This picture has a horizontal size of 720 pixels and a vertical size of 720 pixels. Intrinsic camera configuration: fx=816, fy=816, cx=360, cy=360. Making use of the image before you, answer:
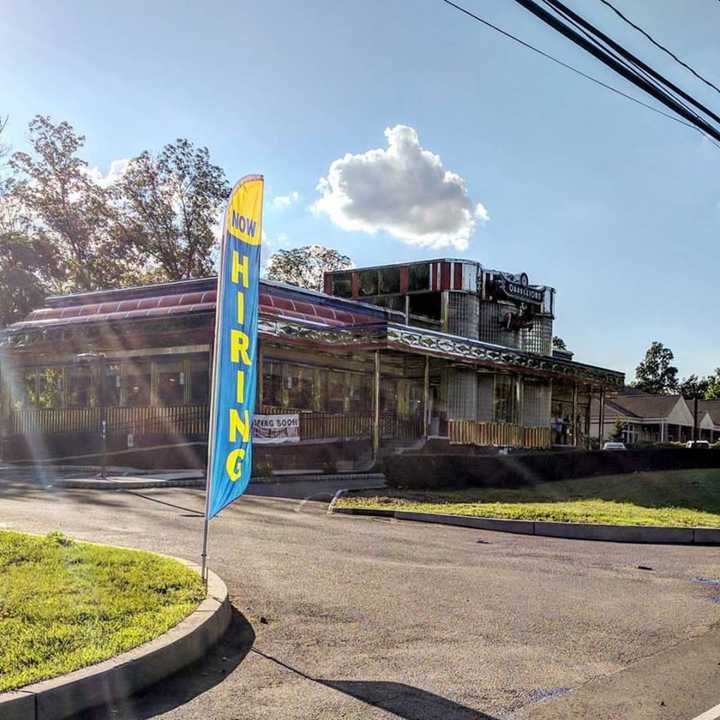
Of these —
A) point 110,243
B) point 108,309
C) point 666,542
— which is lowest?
point 666,542

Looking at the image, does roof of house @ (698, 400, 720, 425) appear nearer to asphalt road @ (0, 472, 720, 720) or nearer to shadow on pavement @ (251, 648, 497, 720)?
asphalt road @ (0, 472, 720, 720)

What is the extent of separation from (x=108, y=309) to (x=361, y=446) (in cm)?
1096

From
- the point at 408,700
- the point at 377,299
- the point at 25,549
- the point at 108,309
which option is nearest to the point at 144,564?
the point at 25,549

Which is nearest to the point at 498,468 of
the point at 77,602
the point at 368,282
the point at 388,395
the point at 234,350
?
the point at 234,350

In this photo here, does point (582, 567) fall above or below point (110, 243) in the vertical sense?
below

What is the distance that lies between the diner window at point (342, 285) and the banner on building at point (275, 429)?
14719 millimetres

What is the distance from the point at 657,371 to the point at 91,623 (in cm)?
13696

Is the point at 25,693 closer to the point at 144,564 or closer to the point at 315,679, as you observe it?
the point at 315,679

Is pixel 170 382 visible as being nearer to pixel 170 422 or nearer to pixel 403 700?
pixel 170 422

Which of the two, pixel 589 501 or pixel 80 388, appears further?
pixel 80 388

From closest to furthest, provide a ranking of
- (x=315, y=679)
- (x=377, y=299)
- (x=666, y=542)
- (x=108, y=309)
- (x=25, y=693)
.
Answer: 1. (x=25, y=693)
2. (x=315, y=679)
3. (x=666, y=542)
4. (x=108, y=309)
5. (x=377, y=299)

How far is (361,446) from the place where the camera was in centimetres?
2588

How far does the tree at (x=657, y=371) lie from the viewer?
13262 centimetres

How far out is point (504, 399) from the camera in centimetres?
3638
